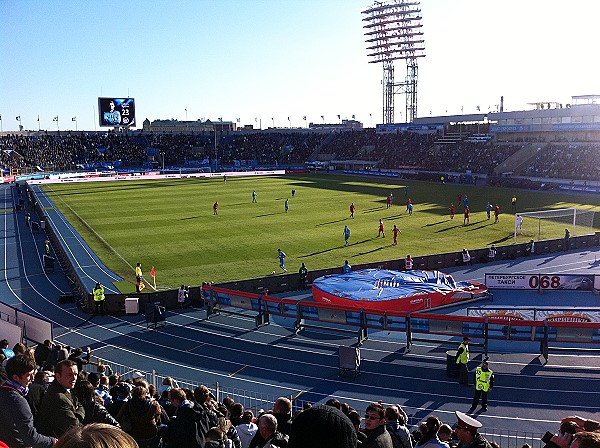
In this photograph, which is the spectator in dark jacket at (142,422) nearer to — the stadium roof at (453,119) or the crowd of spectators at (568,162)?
the crowd of spectators at (568,162)

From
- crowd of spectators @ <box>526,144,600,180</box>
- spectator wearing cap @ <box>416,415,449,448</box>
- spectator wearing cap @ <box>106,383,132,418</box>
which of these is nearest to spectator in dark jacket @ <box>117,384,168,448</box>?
spectator wearing cap @ <box>106,383,132,418</box>

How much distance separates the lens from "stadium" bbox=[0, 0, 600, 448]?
51.2 ft

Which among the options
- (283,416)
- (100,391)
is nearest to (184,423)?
(283,416)

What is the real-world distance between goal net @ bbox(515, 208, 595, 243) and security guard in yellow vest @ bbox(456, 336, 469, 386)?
21454 mm

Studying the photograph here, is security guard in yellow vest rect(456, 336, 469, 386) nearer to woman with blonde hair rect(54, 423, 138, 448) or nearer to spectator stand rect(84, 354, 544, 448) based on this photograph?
spectator stand rect(84, 354, 544, 448)

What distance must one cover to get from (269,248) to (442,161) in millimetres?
61745

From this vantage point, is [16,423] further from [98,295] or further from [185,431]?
[98,295]

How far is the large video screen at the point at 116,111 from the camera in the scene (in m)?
98.2

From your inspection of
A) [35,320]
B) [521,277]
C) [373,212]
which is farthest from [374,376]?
[373,212]

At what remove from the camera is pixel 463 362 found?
15688 mm

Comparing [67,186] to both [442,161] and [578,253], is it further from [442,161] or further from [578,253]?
[578,253]

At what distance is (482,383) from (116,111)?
9647 centimetres

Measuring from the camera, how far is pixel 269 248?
112 ft

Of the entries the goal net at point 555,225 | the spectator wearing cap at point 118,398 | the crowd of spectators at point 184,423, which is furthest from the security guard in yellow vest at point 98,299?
the goal net at point 555,225
